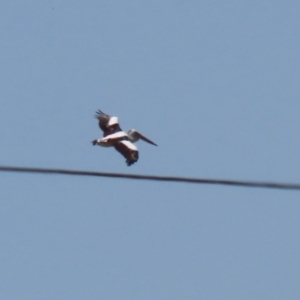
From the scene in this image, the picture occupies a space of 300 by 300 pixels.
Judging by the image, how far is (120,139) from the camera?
55.9 ft

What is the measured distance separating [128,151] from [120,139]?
293mm

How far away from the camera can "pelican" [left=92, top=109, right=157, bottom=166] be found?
16.7m

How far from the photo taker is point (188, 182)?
10.6 meters

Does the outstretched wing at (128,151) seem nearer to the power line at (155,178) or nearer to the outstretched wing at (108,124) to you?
the outstretched wing at (108,124)

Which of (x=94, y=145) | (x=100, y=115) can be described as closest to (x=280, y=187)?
(x=94, y=145)

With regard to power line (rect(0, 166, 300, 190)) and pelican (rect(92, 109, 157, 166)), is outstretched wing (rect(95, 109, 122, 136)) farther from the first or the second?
power line (rect(0, 166, 300, 190))

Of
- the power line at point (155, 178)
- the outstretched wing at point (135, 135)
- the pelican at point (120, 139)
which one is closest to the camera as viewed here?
the power line at point (155, 178)

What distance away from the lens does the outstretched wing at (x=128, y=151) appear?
54.7 ft

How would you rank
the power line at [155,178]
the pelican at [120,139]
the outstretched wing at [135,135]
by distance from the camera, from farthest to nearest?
the outstretched wing at [135,135] → the pelican at [120,139] → the power line at [155,178]

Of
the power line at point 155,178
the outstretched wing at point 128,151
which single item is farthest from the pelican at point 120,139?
the power line at point 155,178

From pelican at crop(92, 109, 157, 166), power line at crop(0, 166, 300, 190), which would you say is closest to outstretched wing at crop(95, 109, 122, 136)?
pelican at crop(92, 109, 157, 166)

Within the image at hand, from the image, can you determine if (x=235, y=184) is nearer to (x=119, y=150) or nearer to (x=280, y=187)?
(x=280, y=187)

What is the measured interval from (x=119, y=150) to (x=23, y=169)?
6517 millimetres

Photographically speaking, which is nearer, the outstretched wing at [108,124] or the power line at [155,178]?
the power line at [155,178]
